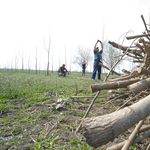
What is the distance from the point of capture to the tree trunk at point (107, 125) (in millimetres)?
754

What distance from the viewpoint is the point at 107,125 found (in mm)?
780

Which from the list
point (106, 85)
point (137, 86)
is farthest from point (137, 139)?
point (137, 86)

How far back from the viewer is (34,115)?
7.69 feet

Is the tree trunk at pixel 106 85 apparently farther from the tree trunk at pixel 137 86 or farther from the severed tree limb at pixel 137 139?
the severed tree limb at pixel 137 139

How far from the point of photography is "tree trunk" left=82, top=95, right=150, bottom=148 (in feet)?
2.47

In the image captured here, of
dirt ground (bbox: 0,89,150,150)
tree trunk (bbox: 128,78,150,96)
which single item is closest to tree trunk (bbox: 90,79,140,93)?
tree trunk (bbox: 128,78,150,96)

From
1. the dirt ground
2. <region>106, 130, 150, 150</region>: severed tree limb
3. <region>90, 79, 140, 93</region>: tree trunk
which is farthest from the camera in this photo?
<region>90, 79, 140, 93</region>: tree trunk

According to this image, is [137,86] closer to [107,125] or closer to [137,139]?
[137,139]

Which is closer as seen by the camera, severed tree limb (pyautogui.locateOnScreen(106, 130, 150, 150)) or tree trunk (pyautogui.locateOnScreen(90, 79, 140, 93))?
severed tree limb (pyautogui.locateOnScreen(106, 130, 150, 150))

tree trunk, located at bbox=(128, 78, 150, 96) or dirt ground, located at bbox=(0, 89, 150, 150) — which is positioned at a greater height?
tree trunk, located at bbox=(128, 78, 150, 96)

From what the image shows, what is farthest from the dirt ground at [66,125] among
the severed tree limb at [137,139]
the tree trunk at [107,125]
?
the tree trunk at [107,125]

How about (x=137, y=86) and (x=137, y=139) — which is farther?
(x=137, y=86)

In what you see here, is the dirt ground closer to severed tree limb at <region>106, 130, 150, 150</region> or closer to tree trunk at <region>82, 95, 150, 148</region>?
severed tree limb at <region>106, 130, 150, 150</region>

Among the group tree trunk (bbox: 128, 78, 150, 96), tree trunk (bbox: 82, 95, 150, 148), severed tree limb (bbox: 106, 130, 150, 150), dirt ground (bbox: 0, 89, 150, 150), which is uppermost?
tree trunk (bbox: 128, 78, 150, 96)
